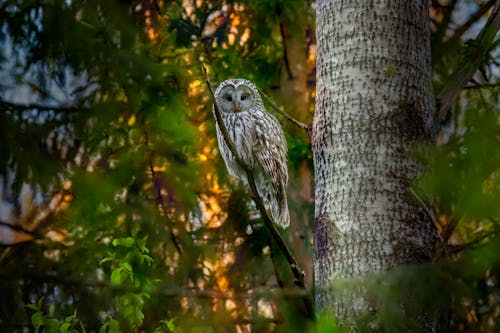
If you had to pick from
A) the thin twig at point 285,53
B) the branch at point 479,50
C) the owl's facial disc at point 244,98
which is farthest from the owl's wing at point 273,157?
the branch at point 479,50

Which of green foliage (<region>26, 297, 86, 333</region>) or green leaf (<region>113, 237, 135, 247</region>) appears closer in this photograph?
green foliage (<region>26, 297, 86, 333</region>)

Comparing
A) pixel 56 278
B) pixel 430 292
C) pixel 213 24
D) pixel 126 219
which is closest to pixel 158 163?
pixel 126 219

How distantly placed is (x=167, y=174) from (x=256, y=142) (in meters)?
0.59

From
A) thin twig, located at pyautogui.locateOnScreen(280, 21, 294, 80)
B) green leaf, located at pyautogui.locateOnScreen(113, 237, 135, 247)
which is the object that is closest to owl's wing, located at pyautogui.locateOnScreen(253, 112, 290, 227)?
thin twig, located at pyautogui.locateOnScreen(280, 21, 294, 80)

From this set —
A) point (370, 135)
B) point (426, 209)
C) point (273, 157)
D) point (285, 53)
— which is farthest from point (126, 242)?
point (285, 53)

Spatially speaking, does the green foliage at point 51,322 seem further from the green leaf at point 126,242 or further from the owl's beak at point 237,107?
the owl's beak at point 237,107

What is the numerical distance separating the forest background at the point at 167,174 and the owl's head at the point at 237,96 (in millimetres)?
237

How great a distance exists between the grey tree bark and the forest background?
13 centimetres

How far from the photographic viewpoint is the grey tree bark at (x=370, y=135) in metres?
2.31

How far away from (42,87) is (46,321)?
168cm

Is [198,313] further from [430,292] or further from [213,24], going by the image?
[430,292]

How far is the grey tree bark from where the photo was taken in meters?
2.31

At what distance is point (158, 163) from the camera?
14.6 feet

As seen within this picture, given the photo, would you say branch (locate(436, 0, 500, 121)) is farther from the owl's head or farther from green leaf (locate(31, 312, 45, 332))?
the owl's head
